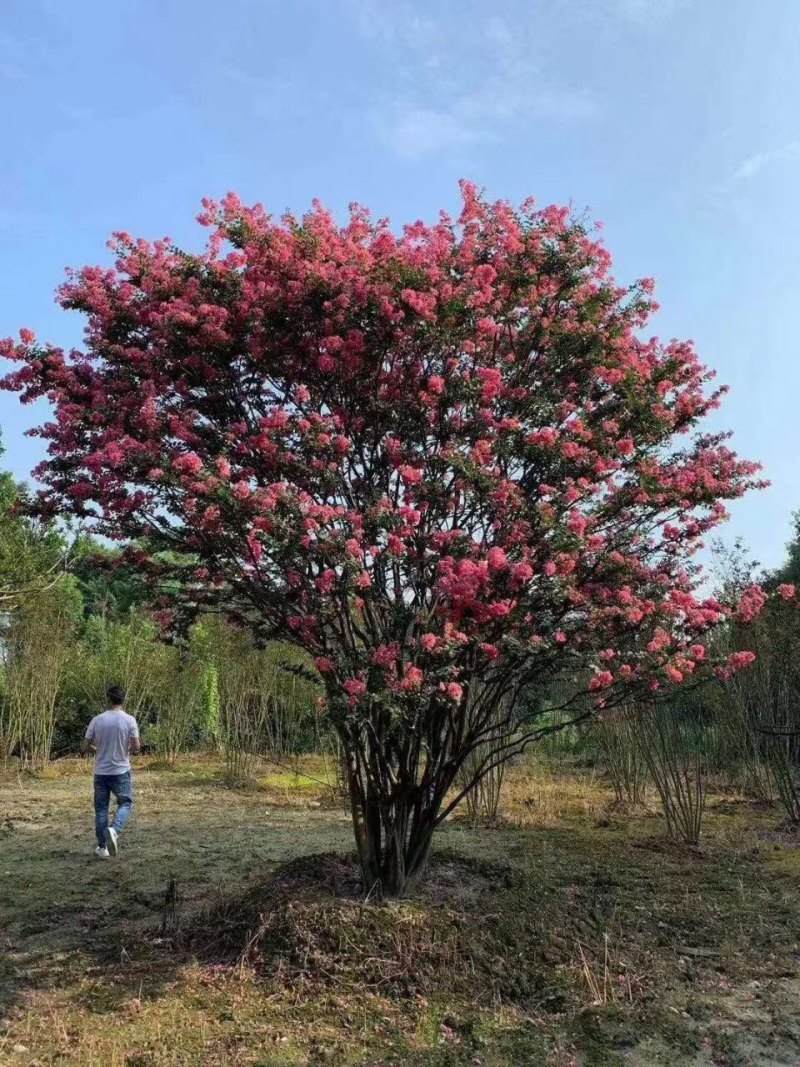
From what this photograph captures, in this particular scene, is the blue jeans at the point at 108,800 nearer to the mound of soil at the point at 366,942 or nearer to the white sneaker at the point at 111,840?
the white sneaker at the point at 111,840

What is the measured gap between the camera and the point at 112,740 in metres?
7.09

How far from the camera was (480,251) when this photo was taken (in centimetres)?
510

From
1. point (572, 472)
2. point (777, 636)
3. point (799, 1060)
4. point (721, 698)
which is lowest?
point (799, 1060)

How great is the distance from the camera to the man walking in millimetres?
6934

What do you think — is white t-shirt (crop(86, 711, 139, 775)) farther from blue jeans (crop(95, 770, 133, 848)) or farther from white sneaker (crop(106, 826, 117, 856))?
white sneaker (crop(106, 826, 117, 856))

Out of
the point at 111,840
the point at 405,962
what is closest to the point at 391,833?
the point at 405,962

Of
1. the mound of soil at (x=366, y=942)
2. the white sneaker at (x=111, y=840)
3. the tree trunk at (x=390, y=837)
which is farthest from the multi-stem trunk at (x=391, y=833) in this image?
the white sneaker at (x=111, y=840)

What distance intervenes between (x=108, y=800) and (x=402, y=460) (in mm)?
4335

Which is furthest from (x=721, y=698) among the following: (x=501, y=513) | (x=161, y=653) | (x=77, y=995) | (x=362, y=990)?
(x=161, y=653)

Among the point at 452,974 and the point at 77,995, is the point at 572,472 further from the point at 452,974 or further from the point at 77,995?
the point at 77,995

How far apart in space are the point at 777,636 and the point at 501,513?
5.94 m

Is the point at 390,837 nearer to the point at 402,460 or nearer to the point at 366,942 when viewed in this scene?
the point at 366,942

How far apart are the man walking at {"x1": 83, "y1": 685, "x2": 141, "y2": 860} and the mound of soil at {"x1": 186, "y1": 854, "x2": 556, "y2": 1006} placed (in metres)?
2.48

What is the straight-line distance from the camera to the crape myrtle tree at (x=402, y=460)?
4258mm
